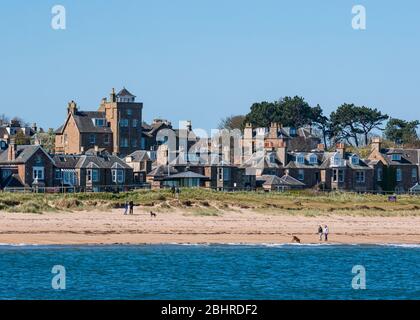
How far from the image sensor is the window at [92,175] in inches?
3698

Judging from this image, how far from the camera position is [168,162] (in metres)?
101

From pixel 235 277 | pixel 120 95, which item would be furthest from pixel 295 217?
pixel 120 95

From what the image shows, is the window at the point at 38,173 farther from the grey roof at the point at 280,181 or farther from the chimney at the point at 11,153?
the grey roof at the point at 280,181

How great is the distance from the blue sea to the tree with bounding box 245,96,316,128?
8303cm

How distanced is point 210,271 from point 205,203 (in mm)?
21374

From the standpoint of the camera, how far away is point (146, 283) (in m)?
50.4

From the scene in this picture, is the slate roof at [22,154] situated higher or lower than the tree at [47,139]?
lower

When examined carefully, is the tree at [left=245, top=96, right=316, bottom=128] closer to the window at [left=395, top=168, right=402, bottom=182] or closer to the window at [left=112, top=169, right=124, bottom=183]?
the window at [left=395, top=168, right=402, bottom=182]

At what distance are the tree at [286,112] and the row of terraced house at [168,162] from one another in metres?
20.6

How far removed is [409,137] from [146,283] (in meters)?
100

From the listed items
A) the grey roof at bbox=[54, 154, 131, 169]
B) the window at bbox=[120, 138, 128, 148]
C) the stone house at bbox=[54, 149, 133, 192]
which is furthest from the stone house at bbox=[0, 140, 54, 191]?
the window at bbox=[120, 138, 128, 148]

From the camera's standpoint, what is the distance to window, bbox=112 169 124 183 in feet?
312

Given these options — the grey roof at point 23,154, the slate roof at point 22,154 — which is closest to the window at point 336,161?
the grey roof at point 23,154

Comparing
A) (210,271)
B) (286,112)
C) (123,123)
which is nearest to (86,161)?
(123,123)
